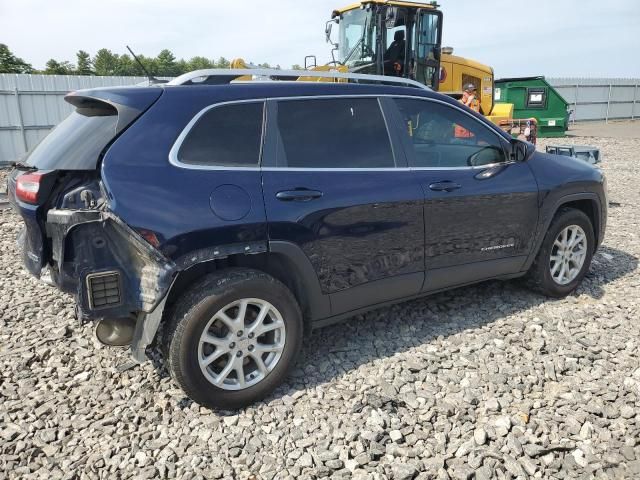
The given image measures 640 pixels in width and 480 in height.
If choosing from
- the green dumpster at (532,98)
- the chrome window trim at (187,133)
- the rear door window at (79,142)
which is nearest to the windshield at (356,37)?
the chrome window trim at (187,133)

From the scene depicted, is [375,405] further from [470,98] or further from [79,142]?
[470,98]

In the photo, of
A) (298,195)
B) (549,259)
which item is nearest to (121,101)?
(298,195)

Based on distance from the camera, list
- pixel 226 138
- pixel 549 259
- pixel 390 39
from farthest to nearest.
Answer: pixel 390 39, pixel 549 259, pixel 226 138

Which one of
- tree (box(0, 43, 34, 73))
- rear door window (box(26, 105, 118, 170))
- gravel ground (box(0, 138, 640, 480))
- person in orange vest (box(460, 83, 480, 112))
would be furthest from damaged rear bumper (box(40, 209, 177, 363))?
tree (box(0, 43, 34, 73))

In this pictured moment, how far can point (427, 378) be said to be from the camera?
3367mm

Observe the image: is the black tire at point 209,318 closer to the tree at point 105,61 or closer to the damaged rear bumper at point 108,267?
the damaged rear bumper at point 108,267

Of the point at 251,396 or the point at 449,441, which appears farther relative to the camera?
the point at 251,396

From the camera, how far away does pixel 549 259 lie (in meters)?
→ 4.42

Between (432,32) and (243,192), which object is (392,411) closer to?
(243,192)

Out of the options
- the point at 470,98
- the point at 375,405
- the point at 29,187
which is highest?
the point at 470,98

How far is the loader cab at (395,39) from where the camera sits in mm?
9477

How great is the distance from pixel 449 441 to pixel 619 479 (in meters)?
0.81

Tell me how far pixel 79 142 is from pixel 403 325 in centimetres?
263

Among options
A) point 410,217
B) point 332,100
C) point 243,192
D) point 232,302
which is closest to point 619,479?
point 410,217
